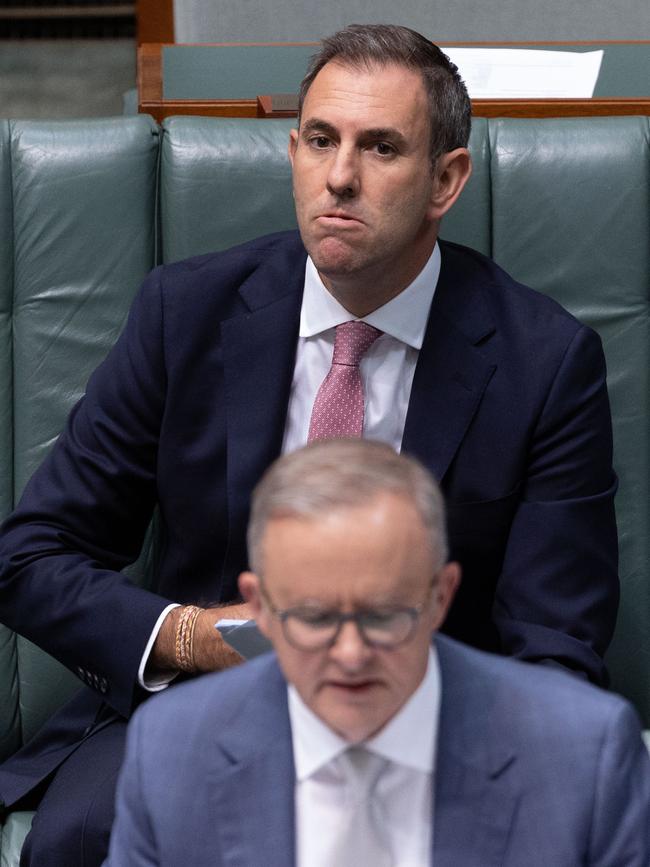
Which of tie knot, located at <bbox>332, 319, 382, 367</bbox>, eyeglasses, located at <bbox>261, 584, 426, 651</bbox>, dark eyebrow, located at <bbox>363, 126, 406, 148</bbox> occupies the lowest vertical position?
tie knot, located at <bbox>332, 319, 382, 367</bbox>

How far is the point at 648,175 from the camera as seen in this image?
1.88 meters

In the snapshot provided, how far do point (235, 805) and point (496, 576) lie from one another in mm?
713

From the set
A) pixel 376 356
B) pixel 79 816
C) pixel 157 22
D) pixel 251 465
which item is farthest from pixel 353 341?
pixel 157 22

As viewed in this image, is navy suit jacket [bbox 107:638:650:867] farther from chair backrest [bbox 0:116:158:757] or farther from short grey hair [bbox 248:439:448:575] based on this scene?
chair backrest [bbox 0:116:158:757]

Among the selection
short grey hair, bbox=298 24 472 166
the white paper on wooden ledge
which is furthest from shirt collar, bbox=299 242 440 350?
the white paper on wooden ledge

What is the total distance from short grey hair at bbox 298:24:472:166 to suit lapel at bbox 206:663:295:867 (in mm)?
834

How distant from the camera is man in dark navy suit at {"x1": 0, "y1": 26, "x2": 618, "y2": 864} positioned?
1575mm

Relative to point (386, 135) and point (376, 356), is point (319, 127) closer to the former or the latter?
point (386, 135)

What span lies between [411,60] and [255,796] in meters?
0.92

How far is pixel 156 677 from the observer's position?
1.61 metres

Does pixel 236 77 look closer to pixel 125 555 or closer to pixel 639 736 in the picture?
pixel 125 555

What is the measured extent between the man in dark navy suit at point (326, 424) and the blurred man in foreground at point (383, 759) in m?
0.52

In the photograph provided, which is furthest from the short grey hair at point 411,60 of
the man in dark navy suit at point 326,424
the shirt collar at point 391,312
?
the shirt collar at point 391,312

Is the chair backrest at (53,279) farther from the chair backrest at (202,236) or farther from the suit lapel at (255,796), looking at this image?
the suit lapel at (255,796)
